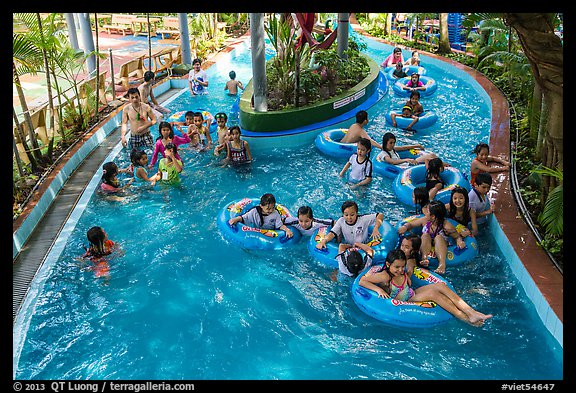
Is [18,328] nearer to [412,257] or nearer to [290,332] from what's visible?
[290,332]

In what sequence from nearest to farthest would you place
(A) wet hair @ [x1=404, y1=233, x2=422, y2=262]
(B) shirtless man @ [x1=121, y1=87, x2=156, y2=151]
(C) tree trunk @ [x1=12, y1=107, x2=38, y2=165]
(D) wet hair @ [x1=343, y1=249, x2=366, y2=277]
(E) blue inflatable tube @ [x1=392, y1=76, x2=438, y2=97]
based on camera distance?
(A) wet hair @ [x1=404, y1=233, x2=422, y2=262]
(D) wet hair @ [x1=343, y1=249, x2=366, y2=277]
(C) tree trunk @ [x1=12, y1=107, x2=38, y2=165]
(B) shirtless man @ [x1=121, y1=87, x2=156, y2=151]
(E) blue inflatable tube @ [x1=392, y1=76, x2=438, y2=97]

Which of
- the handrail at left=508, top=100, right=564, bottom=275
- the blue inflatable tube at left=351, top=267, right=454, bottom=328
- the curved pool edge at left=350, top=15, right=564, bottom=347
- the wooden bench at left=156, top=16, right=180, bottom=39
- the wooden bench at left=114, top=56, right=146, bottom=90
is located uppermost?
the wooden bench at left=156, top=16, right=180, bottom=39

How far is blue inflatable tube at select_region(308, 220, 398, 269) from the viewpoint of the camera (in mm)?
6547

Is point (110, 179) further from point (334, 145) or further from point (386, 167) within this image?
point (386, 167)

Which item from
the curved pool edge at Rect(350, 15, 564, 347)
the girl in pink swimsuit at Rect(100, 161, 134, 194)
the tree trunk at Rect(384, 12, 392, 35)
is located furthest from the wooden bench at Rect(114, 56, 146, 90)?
the tree trunk at Rect(384, 12, 392, 35)

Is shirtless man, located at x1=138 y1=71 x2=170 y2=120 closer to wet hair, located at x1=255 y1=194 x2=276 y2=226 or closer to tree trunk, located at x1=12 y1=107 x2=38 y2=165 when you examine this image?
tree trunk, located at x1=12 y1=107 x2=38 y2=165

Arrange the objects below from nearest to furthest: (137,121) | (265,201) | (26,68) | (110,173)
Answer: (265,201), (110,173), (26,68), (137,121)

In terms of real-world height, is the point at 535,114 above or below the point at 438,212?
above

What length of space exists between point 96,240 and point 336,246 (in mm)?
2953

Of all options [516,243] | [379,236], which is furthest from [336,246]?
[516,243]

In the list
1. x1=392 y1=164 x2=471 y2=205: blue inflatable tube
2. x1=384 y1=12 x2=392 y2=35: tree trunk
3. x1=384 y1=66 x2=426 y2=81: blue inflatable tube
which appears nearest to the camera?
x1=392 y1=164 x2=471 y2=205: blue inflatable tube

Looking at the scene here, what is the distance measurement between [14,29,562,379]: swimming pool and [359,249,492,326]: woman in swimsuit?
0.18 metres

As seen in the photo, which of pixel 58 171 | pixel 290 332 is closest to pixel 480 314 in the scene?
pixel 290 332

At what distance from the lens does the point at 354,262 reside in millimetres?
6266
